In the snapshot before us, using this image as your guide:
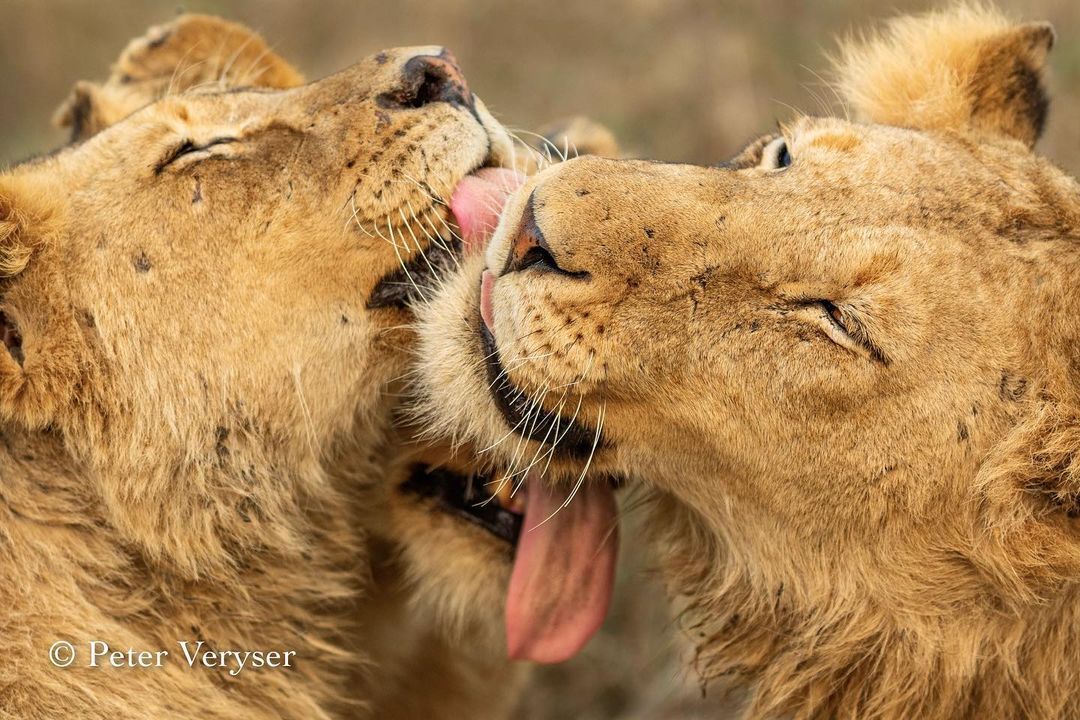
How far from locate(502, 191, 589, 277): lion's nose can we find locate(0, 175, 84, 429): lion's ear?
2.95 feet

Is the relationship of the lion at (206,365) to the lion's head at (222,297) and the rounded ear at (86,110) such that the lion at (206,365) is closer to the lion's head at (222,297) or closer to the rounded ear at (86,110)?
the lion's head at (222,297)

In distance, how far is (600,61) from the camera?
20.2 ft

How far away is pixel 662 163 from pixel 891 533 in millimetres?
809

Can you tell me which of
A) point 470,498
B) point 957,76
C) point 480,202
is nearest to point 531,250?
point 480,202

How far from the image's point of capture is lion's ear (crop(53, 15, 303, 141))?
10.1ft

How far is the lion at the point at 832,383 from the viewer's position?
2018 mm

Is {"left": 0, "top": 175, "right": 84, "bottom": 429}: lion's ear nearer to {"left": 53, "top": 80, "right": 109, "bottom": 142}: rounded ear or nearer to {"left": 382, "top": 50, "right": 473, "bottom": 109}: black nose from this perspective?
{"left": 53, "top": 80, "right": 109, "bottom": 142}: rounded ear

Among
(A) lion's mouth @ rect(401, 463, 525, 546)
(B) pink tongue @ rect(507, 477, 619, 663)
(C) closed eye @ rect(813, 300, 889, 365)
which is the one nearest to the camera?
(C) closed eye @ rect(813, 300, 889, 365)

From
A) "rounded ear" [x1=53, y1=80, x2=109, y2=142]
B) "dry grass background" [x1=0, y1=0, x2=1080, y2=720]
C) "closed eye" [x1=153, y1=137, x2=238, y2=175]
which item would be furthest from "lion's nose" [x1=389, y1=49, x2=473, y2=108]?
"dry grass background" [x1=0, y1=0, x2=1080, y2=720]

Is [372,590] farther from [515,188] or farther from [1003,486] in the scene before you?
[1003,486]

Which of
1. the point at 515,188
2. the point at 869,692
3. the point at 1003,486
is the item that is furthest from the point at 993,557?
the point at 515,188

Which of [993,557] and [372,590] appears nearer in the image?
[993,557]

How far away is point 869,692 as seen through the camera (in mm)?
2303

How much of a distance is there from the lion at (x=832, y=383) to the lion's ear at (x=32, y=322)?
69 cm
